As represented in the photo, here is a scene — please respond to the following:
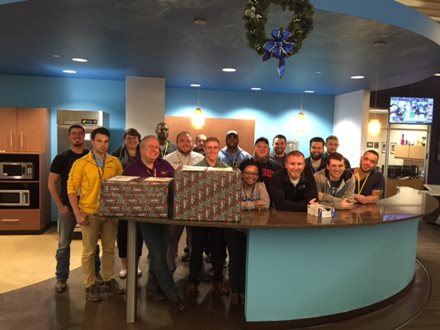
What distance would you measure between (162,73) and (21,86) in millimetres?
2706

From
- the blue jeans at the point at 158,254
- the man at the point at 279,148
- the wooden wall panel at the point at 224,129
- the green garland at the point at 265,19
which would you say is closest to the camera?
the green garland at the point at 265,19

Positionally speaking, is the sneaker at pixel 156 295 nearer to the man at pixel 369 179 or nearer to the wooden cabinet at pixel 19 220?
the man at pixel 369 179

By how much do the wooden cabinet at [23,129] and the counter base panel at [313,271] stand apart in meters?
4.68

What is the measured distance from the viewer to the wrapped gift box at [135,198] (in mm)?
2645

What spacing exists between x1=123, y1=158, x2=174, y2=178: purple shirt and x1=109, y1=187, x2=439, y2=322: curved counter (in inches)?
19.1

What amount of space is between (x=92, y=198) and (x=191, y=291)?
1.28 metres

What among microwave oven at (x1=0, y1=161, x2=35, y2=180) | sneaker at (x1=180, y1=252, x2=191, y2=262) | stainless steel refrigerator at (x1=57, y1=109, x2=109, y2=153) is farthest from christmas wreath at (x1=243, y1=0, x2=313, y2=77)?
microwave oven at (x1=0, y1=161, x2=35, y2=180)

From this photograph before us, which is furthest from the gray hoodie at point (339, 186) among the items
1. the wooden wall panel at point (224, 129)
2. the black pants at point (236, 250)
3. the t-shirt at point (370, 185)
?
the wooden wall panel at point (224, 129)

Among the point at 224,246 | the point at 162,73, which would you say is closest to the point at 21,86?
the point at 162,73

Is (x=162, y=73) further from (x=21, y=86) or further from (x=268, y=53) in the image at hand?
(x=268, y=53)

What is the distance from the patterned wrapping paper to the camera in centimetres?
262

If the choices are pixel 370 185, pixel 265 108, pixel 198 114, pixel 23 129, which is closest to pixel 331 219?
pixel 370 185

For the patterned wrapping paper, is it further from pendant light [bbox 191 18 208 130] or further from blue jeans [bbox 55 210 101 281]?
pendant light [bbox 191 18 208 130]

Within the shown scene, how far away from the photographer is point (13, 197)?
577cm
